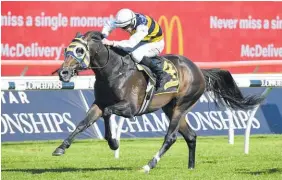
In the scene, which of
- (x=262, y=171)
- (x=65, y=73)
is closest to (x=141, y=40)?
(x=65, y=73)

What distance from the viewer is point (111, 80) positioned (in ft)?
32.3

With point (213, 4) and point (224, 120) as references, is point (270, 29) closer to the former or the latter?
point (213, 4)

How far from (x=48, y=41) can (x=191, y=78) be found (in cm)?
514

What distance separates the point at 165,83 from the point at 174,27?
588 centimetres

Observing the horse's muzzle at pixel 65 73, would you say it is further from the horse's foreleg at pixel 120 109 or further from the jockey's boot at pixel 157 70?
the jockey's boot at pixel 157 70

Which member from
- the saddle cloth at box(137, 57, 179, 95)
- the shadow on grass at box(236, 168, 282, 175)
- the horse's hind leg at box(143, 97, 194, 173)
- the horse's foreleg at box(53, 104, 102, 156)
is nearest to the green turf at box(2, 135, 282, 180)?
the shadow on grass at box(236, 168, 282, 175)

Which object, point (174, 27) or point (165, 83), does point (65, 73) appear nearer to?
point (165, 83)

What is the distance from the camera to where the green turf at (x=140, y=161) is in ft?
30.9

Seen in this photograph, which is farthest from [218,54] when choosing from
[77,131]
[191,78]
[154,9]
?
[77,131]

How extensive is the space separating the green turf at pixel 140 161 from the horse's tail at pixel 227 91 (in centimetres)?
65

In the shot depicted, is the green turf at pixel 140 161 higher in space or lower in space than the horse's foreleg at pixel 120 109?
lower

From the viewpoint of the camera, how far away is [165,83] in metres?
10.3

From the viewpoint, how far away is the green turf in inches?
371

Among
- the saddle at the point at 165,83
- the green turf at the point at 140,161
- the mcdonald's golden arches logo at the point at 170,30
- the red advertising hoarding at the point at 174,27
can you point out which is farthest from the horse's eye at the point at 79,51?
the mcdonald's golden arches logo at the point at 170,30
